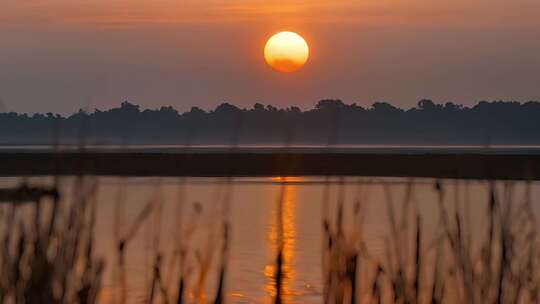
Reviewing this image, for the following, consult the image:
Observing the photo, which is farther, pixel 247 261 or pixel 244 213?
pixel 244 213

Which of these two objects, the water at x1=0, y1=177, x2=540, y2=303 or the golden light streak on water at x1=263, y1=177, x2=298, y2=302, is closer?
the water at x1=0, y1=177, x2=540, y2=303

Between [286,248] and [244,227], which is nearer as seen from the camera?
[286,248]

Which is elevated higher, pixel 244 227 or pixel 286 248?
pixel 244 227

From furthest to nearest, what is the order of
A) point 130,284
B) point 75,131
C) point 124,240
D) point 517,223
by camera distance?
point 130,284 → point 517,223 → point 124,240 → point 75,131

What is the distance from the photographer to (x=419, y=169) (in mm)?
60375

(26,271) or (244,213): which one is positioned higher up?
(244,213)

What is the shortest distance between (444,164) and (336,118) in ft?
184

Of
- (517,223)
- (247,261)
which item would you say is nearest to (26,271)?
(517,223)

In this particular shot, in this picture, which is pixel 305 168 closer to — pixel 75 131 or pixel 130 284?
pixel 130 284

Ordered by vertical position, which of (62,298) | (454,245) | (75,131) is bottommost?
(62,298)

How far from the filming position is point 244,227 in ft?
102

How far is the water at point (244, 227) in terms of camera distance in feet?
18.4

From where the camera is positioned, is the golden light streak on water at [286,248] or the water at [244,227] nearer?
the water at [244,227]

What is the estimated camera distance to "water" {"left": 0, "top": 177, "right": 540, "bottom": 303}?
561cm
